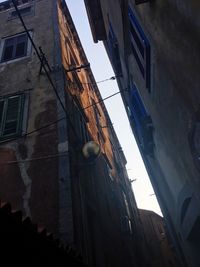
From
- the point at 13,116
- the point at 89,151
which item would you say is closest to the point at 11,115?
the point at 13,116

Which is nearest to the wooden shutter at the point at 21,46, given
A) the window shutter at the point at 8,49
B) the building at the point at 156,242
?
the window shutter at the point at 8,49

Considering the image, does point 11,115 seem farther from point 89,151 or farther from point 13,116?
point 89,151

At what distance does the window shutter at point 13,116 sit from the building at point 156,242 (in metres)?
20.3

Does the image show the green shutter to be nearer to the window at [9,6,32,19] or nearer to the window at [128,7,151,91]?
the window at [128,7,151,91]

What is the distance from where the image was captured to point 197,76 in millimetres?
3293

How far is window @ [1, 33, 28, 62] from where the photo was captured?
400 inches

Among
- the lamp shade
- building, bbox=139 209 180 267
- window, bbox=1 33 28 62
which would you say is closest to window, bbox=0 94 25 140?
the lamp shade

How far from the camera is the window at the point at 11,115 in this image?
7.34 m

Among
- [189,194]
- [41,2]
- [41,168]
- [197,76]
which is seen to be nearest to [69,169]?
[41,168]

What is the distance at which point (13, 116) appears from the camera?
304 inches

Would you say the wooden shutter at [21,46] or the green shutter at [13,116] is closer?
the green shutter at [13,116]

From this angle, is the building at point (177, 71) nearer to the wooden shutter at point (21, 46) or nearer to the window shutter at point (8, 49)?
the wooden shutter at point (21, 46)

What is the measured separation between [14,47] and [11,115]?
171 inches

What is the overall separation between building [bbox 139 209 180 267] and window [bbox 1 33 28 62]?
20.4 meters
